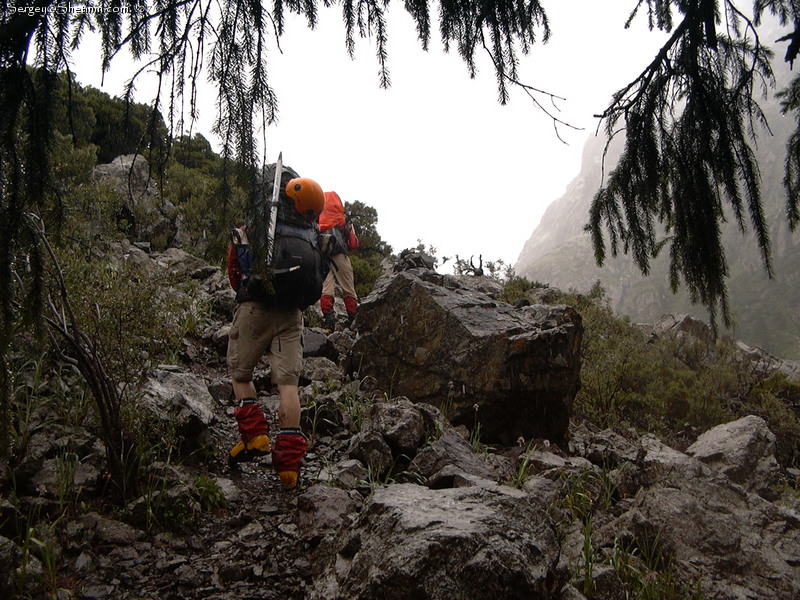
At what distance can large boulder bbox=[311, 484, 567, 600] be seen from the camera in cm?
189

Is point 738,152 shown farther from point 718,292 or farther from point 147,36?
point 147,36

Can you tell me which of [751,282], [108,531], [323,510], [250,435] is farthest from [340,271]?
[751,282]

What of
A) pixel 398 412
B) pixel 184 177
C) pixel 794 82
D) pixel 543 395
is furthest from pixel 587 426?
pixel 184 177

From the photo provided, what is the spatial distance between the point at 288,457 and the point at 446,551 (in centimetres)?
179

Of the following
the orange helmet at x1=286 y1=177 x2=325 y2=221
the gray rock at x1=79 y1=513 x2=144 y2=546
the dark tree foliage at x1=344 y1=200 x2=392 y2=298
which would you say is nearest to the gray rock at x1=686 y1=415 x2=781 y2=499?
the orange helmet at x1=286 y1=177 x2=325 y2=221

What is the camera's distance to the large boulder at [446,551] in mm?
1887

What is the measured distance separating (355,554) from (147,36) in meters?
2.40

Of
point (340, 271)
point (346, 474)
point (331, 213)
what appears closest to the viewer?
point (346, 474)

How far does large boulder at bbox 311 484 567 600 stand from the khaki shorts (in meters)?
1.55

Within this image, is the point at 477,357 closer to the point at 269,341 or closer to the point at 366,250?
the point at 269,341

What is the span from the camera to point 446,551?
6.36 feet

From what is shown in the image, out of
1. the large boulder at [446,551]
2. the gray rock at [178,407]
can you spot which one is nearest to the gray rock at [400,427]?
the gray rock at [178,407]

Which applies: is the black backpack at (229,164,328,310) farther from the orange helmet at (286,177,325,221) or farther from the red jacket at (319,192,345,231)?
the red jacket at (319,192,345,231)

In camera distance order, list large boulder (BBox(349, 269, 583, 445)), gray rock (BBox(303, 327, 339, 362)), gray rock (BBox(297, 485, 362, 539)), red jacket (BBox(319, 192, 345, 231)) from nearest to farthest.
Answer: gray rock (BBox(297, 485, 362, 539)) → large boulder (BBox(349, 269, 583, 445)) → gray rock (BBox(303, 327, 339, 362)) → red jacket (BBox(319, 192, 345, 231))
